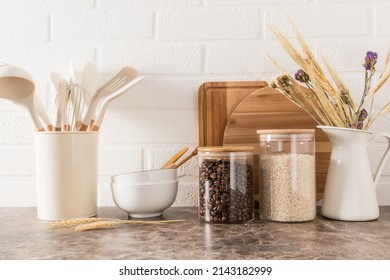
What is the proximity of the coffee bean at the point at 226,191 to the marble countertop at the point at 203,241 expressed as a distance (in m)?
0.02

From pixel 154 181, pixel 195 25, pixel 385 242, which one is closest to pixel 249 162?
pixel 154 181

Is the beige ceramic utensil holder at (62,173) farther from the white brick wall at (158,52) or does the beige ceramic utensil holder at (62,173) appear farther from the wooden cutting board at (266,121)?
the wooden cutting board at (266,121)

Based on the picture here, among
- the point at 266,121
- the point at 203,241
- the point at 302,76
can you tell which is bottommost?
the point at 203,241

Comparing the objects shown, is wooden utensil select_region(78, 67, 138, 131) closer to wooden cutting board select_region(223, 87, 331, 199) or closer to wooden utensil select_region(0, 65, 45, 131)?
wooden utensil select_region(0, 65, 45, 131)

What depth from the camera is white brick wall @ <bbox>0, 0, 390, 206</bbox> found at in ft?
4.08

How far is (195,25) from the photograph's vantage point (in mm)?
1258

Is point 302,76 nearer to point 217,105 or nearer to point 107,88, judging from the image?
point 217,105

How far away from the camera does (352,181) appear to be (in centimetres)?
101

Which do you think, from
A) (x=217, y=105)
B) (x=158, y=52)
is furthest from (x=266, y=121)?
(x=158, y=52)

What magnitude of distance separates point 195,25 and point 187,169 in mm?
406

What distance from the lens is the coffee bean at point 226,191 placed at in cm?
99

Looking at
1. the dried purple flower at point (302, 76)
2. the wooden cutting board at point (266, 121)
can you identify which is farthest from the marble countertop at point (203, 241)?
the dried purple flower at point (302, 76)

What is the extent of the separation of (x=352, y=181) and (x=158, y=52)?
2.05ft
